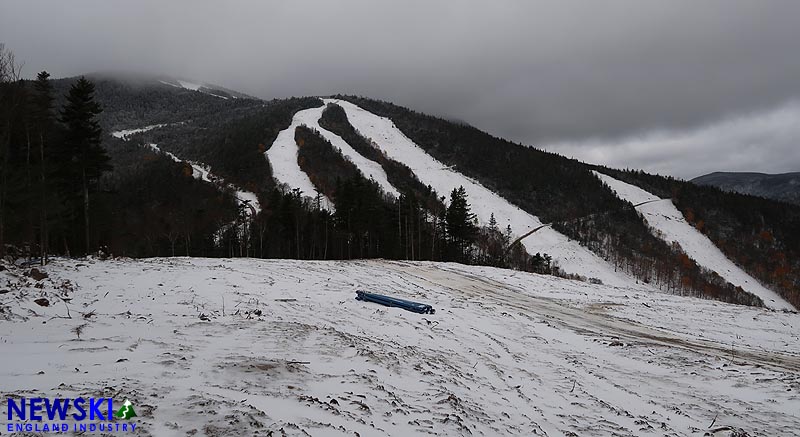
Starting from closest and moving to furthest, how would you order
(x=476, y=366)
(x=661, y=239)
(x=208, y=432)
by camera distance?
(x=208, y=432) → (x=476, y=366) → (x=661, y=239)

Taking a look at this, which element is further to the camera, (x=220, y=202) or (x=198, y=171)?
(x=198, y=171)

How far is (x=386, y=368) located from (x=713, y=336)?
1627cm

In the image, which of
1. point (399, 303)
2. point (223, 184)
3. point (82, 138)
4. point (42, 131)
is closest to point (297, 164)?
point (223, 184)

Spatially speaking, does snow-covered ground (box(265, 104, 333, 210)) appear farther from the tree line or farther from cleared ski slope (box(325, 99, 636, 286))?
the tree line

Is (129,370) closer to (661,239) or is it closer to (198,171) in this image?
(198,171)

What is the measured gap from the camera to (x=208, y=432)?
4805 millimetres

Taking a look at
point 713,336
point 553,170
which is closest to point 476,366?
point 713,336

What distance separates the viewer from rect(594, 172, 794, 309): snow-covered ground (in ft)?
326

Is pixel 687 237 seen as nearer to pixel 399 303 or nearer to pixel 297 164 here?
pixel 297 164
